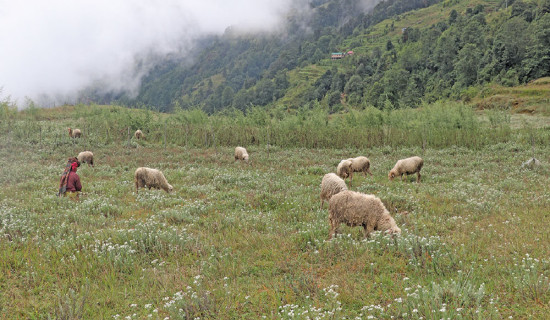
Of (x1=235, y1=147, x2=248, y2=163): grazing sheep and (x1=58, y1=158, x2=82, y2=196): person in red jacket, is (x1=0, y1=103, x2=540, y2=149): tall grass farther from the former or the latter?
(x1=58, y1=158, x2=82, y2=196): person in red jacket

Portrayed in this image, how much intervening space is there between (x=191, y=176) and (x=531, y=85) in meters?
69.3

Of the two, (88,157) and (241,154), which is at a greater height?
(88,157)

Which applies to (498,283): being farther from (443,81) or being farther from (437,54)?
(437,54)

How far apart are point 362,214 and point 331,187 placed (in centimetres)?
359

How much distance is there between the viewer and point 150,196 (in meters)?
12.1

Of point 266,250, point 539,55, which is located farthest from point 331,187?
point 539,55

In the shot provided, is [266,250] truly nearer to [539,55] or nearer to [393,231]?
[393,231]

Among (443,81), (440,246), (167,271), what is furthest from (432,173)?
(443,81)

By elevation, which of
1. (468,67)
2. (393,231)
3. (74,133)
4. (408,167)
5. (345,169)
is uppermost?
(468,67)

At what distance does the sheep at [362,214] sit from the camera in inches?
299

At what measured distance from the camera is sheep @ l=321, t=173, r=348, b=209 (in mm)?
11008

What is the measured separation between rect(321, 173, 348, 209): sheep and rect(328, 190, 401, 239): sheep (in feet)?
10.1

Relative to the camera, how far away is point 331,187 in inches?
442

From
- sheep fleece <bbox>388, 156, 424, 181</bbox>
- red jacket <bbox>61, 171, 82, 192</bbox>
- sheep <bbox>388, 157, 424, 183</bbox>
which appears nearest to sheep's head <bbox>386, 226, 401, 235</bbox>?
sheep <bbox>388, 157, 424, 183</bbox>
